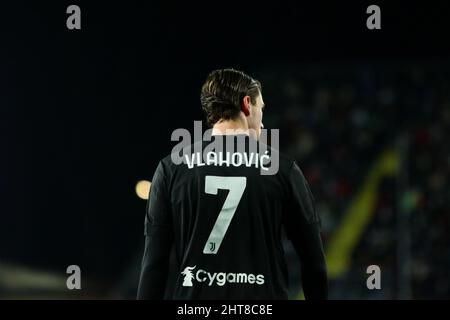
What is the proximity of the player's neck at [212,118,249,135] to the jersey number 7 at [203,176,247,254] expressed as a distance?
18cm

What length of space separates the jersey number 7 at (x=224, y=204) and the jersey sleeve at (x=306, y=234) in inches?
7.5

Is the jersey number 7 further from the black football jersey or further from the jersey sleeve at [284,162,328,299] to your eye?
the jersey sleeve at [284,162,328,299]

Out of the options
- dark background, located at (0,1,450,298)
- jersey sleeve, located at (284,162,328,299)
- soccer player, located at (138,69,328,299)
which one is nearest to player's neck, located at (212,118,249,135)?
soccer player, located at (138,69,328,299)

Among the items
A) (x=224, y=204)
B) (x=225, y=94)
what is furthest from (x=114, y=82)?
(x=224, y=204)

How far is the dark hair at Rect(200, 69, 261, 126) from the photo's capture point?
297 cm

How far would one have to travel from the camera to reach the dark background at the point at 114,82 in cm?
1433

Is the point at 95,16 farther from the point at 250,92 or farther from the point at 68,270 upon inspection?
the point at 250,92

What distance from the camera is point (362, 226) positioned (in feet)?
41.3

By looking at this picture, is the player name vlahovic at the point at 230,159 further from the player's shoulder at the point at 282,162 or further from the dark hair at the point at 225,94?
the dark hair at the point at 225,94

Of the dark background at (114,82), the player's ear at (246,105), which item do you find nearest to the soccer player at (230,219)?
the player's ear at (246,105)

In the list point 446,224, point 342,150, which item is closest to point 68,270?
point 342,150

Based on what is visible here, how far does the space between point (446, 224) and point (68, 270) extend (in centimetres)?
666
